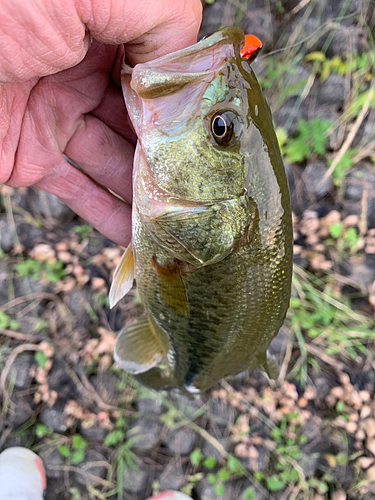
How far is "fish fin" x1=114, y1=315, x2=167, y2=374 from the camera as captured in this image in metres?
2.14

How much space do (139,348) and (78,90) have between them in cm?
151

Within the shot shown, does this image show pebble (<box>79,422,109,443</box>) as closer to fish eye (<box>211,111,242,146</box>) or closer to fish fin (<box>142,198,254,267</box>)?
fish fin (<box>142,198,254,267</box>)

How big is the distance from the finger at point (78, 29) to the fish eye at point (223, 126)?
385 millimetres

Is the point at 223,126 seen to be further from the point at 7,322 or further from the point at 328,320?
the point at 7,322

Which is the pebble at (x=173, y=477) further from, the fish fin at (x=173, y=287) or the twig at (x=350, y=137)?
the twig at (x=350, y=137)

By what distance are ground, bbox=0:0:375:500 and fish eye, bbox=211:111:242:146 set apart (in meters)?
1.70

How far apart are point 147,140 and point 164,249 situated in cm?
49

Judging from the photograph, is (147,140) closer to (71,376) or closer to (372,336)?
(71,376)

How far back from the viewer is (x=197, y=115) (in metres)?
1.26

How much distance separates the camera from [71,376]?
275 centimetres

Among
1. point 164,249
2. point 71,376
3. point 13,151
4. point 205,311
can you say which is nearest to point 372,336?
point 205,311

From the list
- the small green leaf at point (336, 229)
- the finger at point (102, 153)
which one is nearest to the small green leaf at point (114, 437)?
the finger at point (102, 153)

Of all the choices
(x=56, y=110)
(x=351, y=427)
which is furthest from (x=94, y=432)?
(x=56, y=110)

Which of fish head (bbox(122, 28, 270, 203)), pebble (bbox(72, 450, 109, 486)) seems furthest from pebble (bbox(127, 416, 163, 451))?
fish head (bbox(122, 28, 270, 203))
